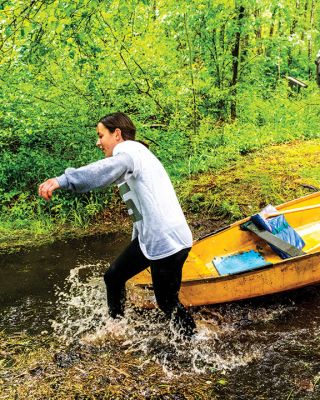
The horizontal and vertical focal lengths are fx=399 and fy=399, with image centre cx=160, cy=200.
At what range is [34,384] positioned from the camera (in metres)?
3.50

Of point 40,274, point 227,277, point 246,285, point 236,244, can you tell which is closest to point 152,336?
point 227,277

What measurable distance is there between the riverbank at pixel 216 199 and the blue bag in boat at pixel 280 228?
1.62 metres

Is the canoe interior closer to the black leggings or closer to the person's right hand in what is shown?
the black leggings

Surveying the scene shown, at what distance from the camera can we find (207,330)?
4.16 metres

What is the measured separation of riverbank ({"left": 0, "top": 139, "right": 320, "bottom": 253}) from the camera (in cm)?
704

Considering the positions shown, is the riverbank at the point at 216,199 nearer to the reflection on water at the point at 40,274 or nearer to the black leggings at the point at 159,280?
the reflection on water at the point at 40,274

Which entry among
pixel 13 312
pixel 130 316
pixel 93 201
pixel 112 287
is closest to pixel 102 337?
pixel 130 316

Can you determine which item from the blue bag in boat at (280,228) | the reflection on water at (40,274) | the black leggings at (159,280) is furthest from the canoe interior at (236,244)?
the reflection on water at (40,274)

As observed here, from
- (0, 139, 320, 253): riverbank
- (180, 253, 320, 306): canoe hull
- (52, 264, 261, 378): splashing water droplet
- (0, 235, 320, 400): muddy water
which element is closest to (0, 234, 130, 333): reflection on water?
(0, 235, 320, 400): muddy water

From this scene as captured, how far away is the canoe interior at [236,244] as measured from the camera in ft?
16.4

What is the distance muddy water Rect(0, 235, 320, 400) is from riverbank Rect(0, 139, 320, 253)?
1.41 metres

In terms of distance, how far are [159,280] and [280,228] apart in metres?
2.62

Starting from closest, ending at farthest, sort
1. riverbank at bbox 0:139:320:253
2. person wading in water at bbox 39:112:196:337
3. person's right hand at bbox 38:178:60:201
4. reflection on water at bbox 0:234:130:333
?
1. person's right hand at bbox 38:178:60:201
2. person wading in water at bbox 39:112:196:337
3. reflection on water at bbox 0:234:130:333
4. riverbank at bbox 0:139:320:253

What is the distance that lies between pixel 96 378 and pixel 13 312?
1.73 metres
